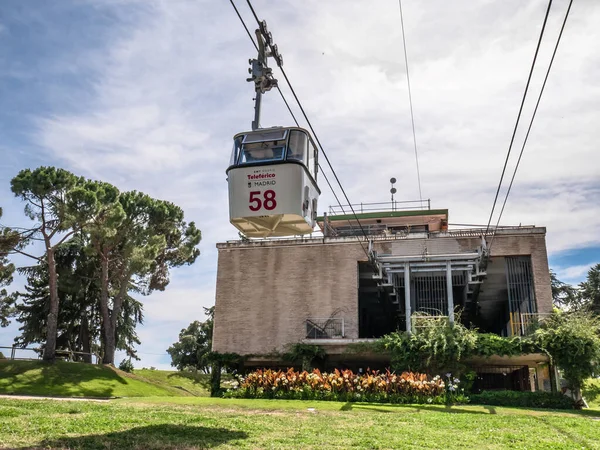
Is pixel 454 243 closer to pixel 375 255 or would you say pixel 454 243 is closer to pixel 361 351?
pixel 375 255

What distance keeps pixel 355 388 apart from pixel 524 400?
22.7 ft

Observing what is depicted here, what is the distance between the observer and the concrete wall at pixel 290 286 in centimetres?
3234

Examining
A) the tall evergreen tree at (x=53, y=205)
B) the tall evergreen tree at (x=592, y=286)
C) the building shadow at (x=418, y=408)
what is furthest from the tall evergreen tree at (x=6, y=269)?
the tall evergreen tree at (x=592, y=286)

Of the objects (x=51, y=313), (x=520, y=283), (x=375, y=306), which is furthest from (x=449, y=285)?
(x=51, y=313)

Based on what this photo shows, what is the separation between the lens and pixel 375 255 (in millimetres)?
30656

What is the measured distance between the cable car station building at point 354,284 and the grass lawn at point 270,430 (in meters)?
15.1

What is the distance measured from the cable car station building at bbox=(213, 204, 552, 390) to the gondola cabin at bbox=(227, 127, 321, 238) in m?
16.3

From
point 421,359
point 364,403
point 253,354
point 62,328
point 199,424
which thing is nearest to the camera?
point 199,424

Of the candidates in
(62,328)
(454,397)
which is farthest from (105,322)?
(454,397)

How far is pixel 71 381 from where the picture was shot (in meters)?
33.5

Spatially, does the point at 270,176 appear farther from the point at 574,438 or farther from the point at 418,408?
the point at 418,408

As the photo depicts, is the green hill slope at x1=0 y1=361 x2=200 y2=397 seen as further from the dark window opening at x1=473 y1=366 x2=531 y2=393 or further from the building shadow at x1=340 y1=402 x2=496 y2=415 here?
the dark window opening at x1=473 y1=366 x2=531 y2=393

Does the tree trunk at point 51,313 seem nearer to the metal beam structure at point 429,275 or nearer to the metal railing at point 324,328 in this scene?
the metal railing at point 324,328

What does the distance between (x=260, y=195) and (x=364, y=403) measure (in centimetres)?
1093
